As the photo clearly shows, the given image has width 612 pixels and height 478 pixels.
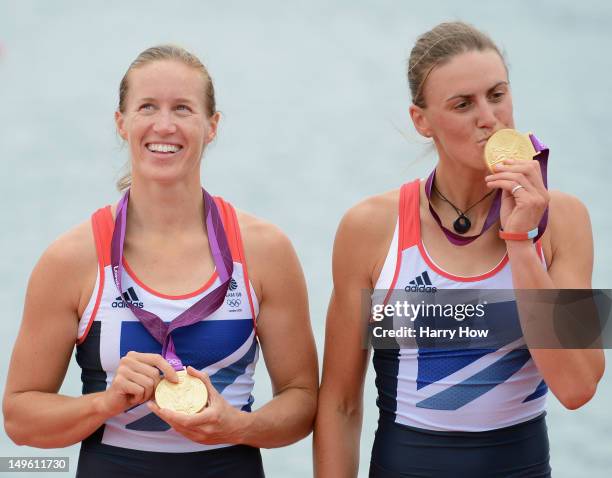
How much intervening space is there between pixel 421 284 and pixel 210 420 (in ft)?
2.14

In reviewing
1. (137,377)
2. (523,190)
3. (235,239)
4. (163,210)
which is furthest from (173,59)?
(523,190)

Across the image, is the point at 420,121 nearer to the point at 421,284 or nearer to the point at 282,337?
the point at 421,284

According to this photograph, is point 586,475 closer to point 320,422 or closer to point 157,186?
point 320,422

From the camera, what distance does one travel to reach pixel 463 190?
120 inches

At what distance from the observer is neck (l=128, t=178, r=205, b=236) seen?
3025 mm

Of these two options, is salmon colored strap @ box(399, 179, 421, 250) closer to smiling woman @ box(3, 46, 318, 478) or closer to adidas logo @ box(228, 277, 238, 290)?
smiling woman @ box(3, 46, 318, 478)

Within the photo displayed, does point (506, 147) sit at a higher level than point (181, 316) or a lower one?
higher

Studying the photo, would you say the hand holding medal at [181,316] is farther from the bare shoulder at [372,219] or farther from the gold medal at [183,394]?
the bare shoulder at [372,219]

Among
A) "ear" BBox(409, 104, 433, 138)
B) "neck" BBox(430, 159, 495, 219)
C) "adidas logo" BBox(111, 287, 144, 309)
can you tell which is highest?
"ear" BBox(409, 104, 433, 138)

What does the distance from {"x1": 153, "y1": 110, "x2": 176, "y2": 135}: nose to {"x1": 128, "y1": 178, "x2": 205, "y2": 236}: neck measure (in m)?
0.17

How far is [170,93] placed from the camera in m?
2.96

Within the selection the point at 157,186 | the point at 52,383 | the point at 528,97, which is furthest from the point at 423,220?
the point at 528,97

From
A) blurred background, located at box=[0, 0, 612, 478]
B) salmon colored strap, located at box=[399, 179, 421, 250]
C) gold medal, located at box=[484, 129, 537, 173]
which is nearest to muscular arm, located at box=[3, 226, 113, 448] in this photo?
salmon colored strap, located at box=[399, 179, 421, 250]

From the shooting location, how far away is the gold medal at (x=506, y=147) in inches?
111
